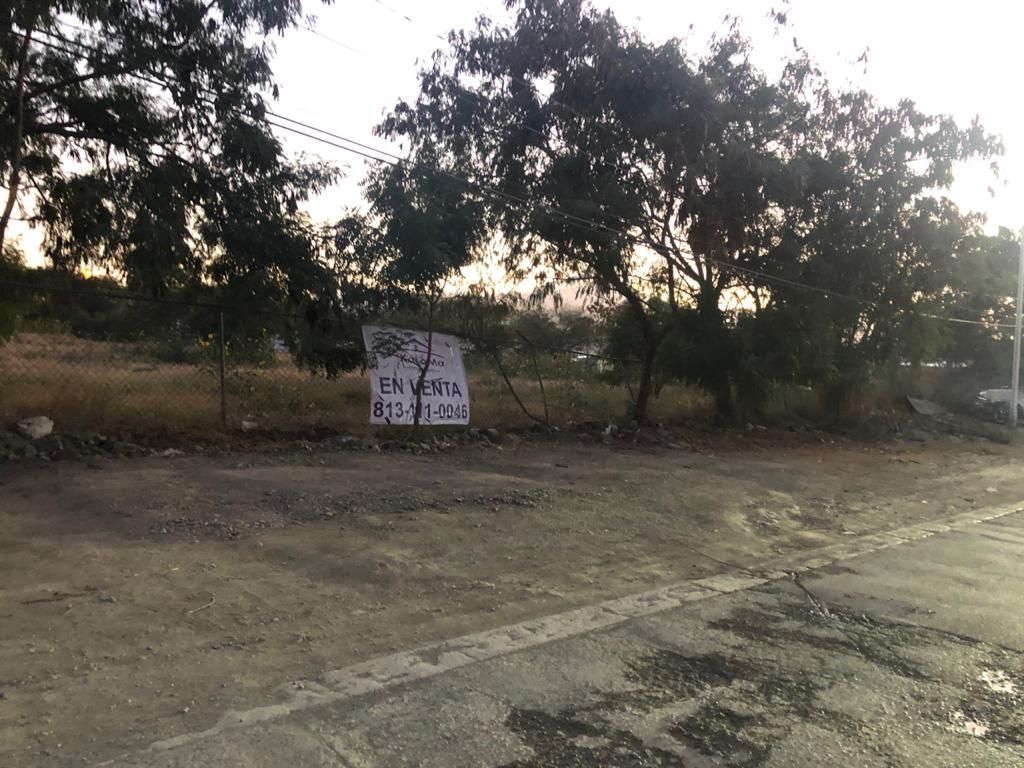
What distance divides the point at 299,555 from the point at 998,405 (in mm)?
30410

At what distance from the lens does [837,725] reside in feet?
13.3

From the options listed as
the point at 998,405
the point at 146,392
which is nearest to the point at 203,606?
the point at 146,392

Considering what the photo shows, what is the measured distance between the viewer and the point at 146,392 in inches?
420

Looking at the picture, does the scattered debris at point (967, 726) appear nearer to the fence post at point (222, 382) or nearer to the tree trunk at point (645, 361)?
the fence post at point (222, 382)

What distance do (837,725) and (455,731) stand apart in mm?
1852

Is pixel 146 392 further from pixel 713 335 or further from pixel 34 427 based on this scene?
pixel 713 335

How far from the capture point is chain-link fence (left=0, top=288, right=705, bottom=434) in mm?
9914

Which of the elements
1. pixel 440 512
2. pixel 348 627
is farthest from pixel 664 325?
pixel 348 627

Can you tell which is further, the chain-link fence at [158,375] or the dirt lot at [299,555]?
the chain-link fence at [158,375]

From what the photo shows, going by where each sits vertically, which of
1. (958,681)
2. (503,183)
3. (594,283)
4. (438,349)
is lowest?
(958,681)

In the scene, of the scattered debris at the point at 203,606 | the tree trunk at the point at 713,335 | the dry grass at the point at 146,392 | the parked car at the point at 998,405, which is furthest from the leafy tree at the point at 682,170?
the parked car at the point at 998,405

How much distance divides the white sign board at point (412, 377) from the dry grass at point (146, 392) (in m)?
0.64

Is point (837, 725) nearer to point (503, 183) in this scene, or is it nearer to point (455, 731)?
point (455, 731)

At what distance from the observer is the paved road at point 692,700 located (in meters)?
3.62
